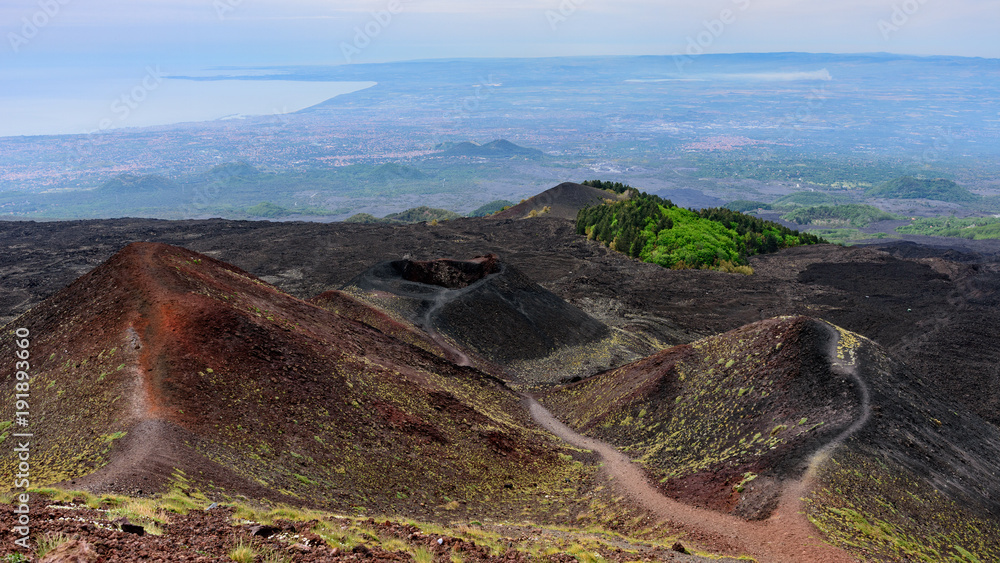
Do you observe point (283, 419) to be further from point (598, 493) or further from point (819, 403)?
point (819, 403)

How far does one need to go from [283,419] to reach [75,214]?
444 feet

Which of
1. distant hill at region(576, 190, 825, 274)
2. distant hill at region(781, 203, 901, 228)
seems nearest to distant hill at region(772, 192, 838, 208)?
distant hill at region(781, 203, 901, 228)

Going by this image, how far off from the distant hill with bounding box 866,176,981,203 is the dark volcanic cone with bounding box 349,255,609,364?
491ft

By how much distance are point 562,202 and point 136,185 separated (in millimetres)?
119752

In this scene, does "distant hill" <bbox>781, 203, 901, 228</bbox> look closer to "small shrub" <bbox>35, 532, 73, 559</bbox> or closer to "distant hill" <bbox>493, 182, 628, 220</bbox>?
"distant hill" <bbox>493, 182, 628, 220</bbox>

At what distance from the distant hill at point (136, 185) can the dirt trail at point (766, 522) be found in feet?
527

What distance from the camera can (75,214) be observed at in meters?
123

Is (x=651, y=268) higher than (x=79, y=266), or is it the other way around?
(x=79, y=266)

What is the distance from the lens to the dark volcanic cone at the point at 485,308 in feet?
99.3

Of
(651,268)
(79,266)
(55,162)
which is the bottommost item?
(651,268)

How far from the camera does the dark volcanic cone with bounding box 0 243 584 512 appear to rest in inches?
473

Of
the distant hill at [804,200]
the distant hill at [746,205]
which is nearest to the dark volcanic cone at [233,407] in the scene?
the distant hill at [746,205]

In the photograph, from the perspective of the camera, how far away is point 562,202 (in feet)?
259

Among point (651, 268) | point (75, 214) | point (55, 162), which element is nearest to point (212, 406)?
point (651, 268)
